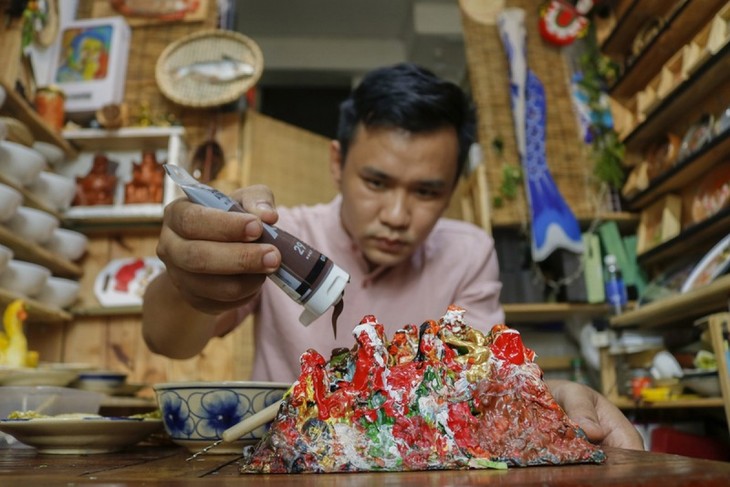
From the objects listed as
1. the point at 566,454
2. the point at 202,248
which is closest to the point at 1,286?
the point at 202,248

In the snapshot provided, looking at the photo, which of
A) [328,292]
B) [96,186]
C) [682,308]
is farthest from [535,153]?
[328,292]

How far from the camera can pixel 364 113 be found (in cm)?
141

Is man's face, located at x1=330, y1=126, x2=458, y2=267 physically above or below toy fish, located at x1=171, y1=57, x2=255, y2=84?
below

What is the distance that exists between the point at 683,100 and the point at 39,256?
2.61m

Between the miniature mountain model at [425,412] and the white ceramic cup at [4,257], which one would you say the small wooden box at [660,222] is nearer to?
the miniature mountain model at [425,412]

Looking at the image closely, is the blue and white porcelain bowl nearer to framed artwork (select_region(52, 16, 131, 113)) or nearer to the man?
the man

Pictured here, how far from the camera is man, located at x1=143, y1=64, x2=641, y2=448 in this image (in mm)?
1294

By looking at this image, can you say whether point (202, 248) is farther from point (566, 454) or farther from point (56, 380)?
point (56, 380)

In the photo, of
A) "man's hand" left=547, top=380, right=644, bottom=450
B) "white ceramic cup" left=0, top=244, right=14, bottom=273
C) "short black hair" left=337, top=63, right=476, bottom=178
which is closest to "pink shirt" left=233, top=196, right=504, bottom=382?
"short black hair" left=337, top=63, right=476, bottom=178

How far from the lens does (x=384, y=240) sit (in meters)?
1.32

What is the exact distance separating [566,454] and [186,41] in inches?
114

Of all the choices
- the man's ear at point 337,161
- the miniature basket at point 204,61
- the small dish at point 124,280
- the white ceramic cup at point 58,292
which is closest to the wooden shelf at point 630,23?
the miniature basket at point 204,61

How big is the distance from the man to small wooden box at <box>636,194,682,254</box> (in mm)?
1291

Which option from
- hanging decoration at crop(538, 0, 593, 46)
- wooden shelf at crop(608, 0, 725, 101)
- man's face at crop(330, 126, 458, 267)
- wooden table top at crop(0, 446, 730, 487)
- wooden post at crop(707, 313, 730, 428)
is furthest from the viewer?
hanging decoration at crop(538, 0, 593, 46)
